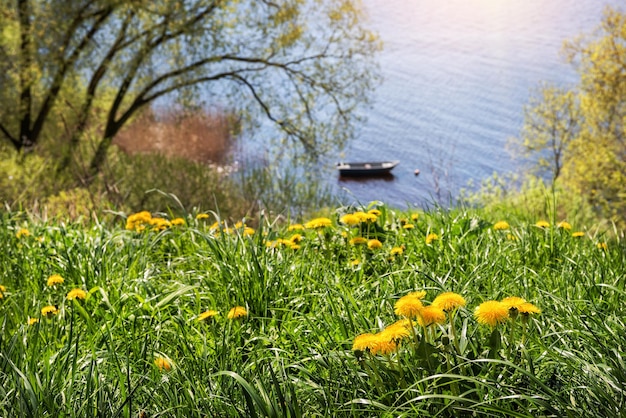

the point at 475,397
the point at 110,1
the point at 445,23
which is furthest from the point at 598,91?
the point at 475,397

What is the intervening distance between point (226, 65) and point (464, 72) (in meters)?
5.59

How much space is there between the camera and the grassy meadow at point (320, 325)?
1305 millimetres

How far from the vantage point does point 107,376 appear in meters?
1.54

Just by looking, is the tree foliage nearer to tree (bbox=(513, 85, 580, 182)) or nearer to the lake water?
the lake water

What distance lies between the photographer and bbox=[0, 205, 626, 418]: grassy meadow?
4.28 ft

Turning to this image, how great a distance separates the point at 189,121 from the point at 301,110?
7.63 ft

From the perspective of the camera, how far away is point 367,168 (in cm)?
1067

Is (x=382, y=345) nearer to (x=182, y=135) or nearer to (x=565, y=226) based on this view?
(x=565, y=226)

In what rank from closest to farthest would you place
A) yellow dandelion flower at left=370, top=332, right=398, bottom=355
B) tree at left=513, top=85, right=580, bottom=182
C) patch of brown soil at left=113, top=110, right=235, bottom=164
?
1. yellow dandelion flower at left=370, top=332, right=398, bottom=355
2. patch of brown soil at left=113, top=110, right=235, bottom=164
3. tree at left=513, top=85, right=580, bottom=182

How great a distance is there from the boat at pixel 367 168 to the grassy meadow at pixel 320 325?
303 inches

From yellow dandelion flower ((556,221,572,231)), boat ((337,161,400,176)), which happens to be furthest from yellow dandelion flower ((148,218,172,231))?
boat ((337,161,400,176))

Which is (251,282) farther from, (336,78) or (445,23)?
(445,23)

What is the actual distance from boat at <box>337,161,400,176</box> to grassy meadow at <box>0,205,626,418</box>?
769 cm

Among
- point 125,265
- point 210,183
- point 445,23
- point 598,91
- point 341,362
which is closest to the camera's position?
point 341,362
